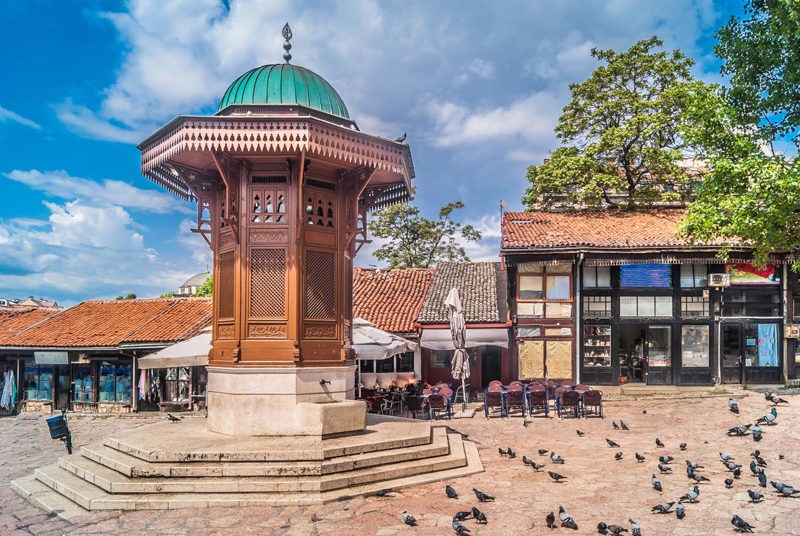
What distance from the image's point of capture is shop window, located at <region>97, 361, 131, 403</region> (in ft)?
66.8

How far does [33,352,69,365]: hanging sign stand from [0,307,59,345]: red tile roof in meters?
1.92

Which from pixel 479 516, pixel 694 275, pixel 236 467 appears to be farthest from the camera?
pixel 694 275

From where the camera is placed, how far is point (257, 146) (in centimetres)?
865

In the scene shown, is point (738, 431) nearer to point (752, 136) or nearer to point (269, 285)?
point (752, 136)

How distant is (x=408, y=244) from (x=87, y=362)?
52.7 feet

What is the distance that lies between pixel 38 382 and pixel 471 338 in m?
15.7

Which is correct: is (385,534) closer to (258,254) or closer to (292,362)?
(292,362)

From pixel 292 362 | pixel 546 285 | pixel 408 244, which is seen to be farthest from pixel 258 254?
pixel 408 244

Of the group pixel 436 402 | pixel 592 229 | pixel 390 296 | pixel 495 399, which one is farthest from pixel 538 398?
pixel 390 296

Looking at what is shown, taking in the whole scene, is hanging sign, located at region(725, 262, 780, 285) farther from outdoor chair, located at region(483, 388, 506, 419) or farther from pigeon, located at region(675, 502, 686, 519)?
pigeon, located at region(675, 502, 686, 519)

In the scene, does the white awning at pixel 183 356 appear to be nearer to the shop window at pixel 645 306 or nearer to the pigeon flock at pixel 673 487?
the pigeon flock at pixel 673 487

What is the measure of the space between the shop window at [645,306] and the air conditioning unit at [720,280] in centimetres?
136

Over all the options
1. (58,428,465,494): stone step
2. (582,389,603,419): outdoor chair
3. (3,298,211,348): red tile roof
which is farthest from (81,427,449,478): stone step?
(3,298,211,348): red tile roof

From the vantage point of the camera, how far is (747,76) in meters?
11.9
